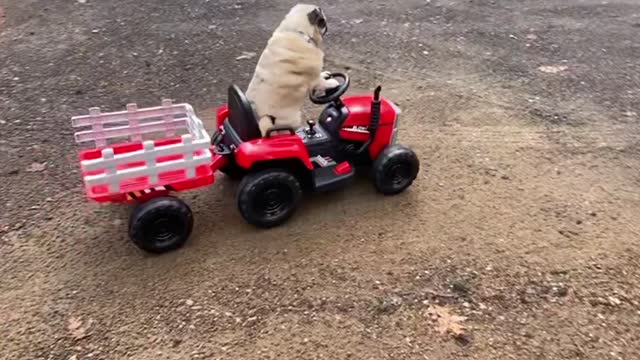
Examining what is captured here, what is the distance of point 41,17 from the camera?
5.42 metres

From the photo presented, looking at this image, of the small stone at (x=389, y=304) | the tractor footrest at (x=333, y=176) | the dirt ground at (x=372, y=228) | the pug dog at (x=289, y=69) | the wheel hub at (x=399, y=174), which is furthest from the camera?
the wheel hub at (x=399, y=174)

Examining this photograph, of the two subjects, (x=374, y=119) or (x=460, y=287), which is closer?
(x=460, y=287)

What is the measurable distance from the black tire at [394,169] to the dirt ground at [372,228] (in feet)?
0.24

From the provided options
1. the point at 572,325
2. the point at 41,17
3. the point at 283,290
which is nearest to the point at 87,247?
the point at 283,290

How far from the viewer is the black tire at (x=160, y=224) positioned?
2.71m

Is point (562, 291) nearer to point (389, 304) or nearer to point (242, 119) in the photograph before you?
point (389, 304)

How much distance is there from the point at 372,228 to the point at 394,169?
346 millimetres

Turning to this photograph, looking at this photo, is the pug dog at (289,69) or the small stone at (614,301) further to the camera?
the pug dog at (289,69)

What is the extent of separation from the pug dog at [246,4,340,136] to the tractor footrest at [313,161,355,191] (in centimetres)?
31

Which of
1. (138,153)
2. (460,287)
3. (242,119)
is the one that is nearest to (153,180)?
(138,153)

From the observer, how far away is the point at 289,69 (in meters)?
2.81

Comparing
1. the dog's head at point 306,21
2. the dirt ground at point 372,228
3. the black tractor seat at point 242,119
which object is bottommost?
the dirt ground at point 372,228

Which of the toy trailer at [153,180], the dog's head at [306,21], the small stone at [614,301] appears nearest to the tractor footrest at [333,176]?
the toy trailer at [153,180]

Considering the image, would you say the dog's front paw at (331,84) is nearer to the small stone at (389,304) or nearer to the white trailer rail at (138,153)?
the white trailer rail at (138,153)
